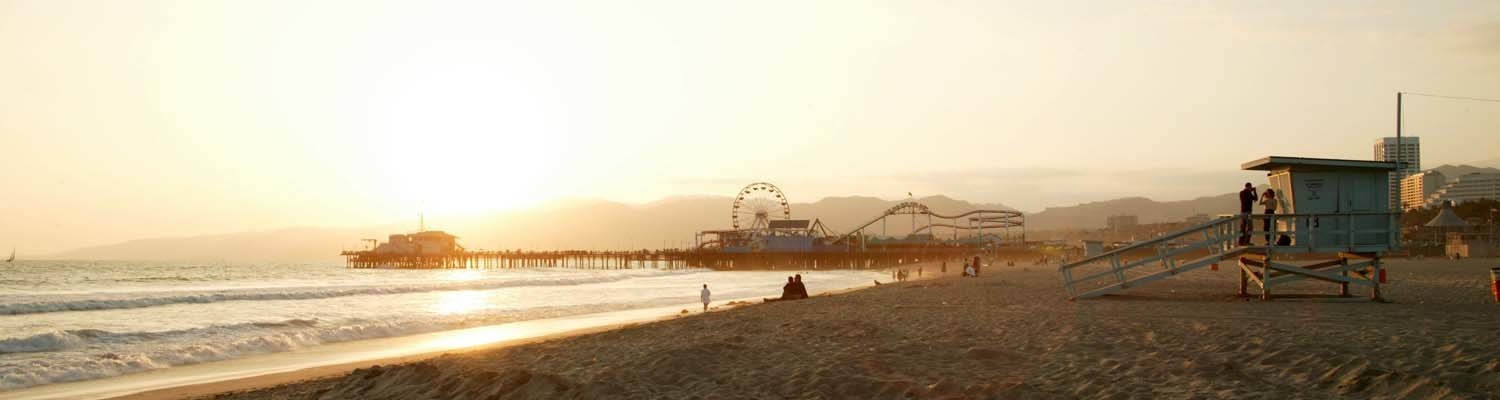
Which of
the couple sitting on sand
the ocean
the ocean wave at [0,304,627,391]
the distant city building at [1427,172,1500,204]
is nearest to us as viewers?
the ocean wave at [0,304,627,391]

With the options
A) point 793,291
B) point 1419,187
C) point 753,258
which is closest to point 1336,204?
point 793,291

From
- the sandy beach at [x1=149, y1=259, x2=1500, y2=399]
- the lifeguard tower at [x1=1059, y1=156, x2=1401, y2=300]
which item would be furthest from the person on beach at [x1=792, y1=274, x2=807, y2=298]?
the sandy beach at [x1=149, y1=259, x2=1500, y2=399]

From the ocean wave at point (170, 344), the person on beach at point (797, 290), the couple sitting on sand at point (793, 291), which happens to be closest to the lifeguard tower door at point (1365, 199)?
the couple sitting on sand at point (793, 291)

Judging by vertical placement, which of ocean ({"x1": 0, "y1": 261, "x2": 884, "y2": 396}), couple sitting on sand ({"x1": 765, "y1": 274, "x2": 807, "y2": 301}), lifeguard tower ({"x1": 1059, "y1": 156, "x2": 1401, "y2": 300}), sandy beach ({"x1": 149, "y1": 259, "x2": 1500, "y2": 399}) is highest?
lifeguard tower ({"x1": 1059, "y1": 156, "x2": 1401, "y2": 300})

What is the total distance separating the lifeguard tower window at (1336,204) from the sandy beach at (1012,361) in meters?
1.62

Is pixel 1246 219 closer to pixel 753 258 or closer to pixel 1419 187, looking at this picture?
pixel 753 258

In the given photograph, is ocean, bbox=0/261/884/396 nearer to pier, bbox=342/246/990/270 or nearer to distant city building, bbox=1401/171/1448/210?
pier, bbox=342/246/990/270

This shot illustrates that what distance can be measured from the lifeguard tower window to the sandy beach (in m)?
1.62

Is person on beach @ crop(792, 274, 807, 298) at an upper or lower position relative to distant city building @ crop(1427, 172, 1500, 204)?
lower

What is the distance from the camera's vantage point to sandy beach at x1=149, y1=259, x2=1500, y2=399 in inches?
286

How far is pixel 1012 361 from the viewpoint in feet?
28.7

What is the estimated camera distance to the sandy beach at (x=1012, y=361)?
23.8 feet

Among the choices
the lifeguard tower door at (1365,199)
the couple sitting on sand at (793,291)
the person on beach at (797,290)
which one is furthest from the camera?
Result: the person on beach at (797,290)

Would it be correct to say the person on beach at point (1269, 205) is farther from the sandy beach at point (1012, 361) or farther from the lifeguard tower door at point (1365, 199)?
the sandy beach at point (1012, 361)
